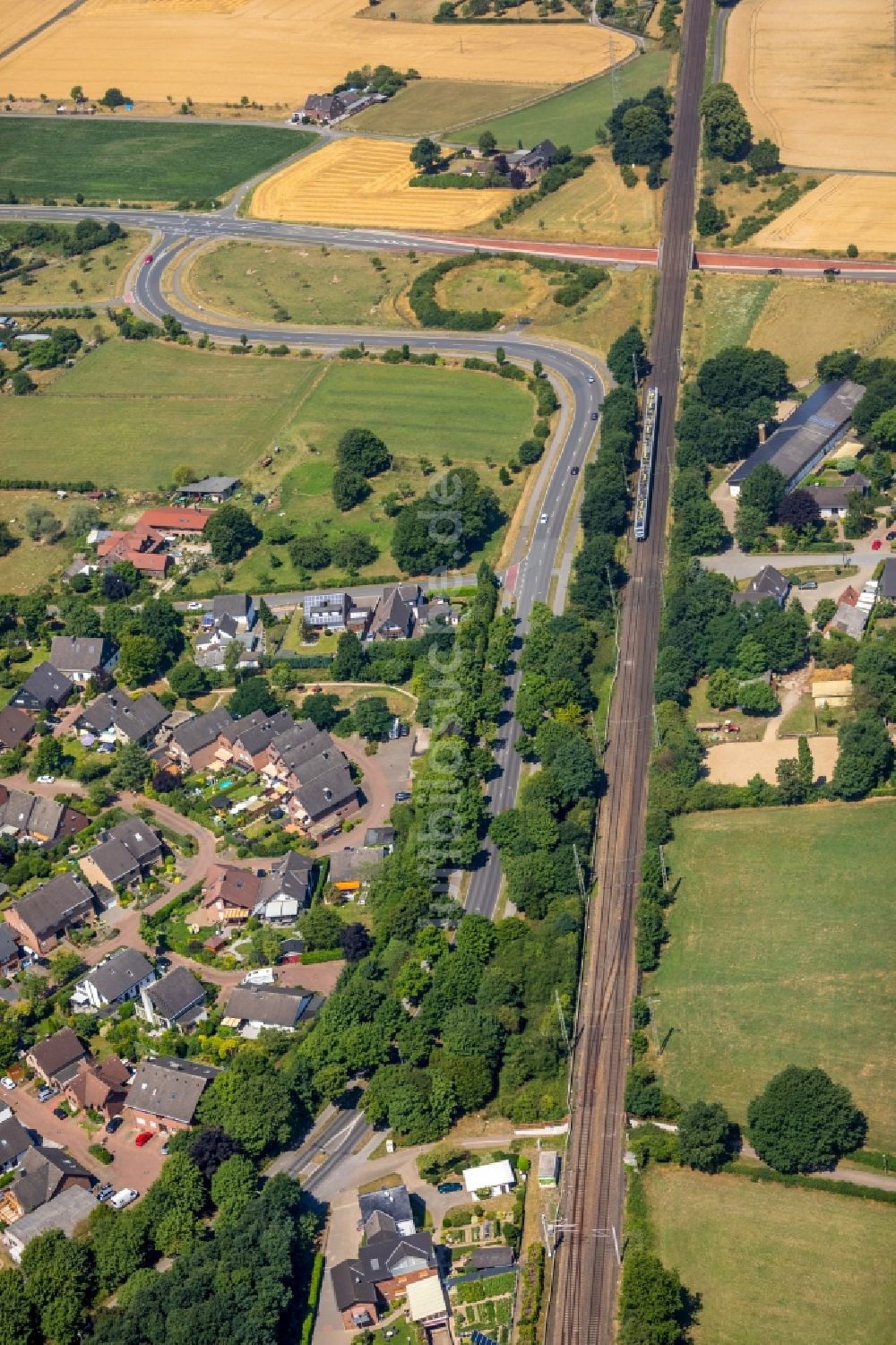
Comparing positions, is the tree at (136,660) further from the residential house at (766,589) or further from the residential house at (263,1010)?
the residential house at (766,589)

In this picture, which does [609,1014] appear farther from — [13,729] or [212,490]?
[212,490]

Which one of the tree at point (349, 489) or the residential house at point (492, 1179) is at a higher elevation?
the tree at point (349, 489)

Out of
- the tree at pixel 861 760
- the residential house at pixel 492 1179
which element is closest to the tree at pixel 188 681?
A: the tree at pixel 861 760

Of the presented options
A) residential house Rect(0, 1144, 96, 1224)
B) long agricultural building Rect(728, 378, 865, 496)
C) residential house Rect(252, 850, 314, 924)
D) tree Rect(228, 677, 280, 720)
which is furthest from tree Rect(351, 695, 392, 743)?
long agricultural building Rect(728, 378, 865, 496)

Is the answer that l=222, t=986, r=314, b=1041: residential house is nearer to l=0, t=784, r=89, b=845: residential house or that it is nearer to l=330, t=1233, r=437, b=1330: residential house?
l=330, t=1233, r=437, b=1330: residential house

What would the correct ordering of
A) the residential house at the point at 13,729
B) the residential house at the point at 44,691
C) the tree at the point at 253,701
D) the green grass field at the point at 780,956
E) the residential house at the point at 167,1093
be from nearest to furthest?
the green grass field at the point at 780,956
the residential house at the point at 167,1093
the tree at the point at 253,701
the residential house at the point at 13,729
the residential house at the point at 44,691

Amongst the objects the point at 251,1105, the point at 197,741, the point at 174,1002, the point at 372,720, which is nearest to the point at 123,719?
the point at 197,741
